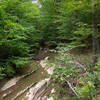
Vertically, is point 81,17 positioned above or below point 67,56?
above

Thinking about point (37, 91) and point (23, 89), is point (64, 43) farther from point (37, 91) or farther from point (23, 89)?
point (23, 89)

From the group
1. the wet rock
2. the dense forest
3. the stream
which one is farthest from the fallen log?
the wet rock

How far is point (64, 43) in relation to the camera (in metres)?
6.04

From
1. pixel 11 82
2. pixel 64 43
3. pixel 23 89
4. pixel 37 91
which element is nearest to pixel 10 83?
pixel 11 82

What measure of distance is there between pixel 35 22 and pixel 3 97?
7.49m

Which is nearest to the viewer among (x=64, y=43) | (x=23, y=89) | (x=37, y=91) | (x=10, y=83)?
(x=37, y=91)

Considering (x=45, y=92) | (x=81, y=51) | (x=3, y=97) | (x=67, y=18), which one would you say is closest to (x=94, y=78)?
(x=45, y=92)

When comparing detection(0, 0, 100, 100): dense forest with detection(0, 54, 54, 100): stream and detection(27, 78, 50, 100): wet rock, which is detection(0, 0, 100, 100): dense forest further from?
detection(27, 78, 50, 100): wet rock

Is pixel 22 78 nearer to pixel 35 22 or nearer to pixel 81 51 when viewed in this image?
pixel 81 51

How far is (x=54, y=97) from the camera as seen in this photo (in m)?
2.75

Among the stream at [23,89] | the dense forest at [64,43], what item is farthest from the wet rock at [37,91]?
the dense forest at [64,43]

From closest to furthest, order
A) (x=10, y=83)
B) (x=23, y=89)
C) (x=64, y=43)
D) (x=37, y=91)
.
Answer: (x=37, y=91)
(x=23, y=89)
(x=10, y=83)
(x=64, y=43)

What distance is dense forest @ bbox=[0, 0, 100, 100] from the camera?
9.14 ft

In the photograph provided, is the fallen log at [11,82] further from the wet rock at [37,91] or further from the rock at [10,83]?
Answer: the wet rock at [37,91]
